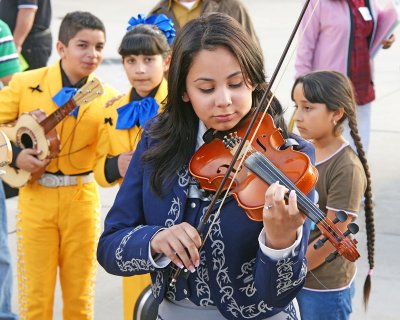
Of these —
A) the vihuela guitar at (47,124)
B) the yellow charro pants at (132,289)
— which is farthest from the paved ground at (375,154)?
the vihuela guitar at (47,124)

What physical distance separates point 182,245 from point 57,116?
2050 mm

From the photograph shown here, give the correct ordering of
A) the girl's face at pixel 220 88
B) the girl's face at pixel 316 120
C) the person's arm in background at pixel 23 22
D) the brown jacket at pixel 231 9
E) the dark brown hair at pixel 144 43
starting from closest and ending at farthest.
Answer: the girl's face at pixel 220 88
the girl's face at pixel 316 120
the dark brown hair at pixel 144 43
the brown jacket at pixel 231 9
the person's arm in background at pixel 23 22

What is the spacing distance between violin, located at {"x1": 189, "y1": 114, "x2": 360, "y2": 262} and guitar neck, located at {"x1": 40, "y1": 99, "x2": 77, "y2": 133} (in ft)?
5.84

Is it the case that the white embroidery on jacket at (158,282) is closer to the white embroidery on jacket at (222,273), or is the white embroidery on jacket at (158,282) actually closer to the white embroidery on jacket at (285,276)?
the white embroidery on jacket at (222,273)

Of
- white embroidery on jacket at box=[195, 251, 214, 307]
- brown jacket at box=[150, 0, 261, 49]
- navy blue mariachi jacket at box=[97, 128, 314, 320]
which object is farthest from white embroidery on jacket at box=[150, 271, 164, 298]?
brown jacket at box=[150, 0, 261, 49]

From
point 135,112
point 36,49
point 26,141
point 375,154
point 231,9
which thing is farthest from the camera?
point 375,154

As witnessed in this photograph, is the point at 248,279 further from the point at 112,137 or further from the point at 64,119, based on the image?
the point at 64,119

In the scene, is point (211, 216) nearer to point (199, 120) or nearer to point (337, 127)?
point (199, 120)

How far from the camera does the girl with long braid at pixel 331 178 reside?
3330 mm

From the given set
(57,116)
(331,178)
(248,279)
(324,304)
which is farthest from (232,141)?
(57,116)

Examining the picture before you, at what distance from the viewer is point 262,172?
87.2 inches

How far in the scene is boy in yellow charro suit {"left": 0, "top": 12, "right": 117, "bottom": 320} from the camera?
4.12 metres

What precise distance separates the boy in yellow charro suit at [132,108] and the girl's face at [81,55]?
257 mm

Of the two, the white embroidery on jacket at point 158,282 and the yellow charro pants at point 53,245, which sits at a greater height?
the white embroidery on jacket at point 158,282
